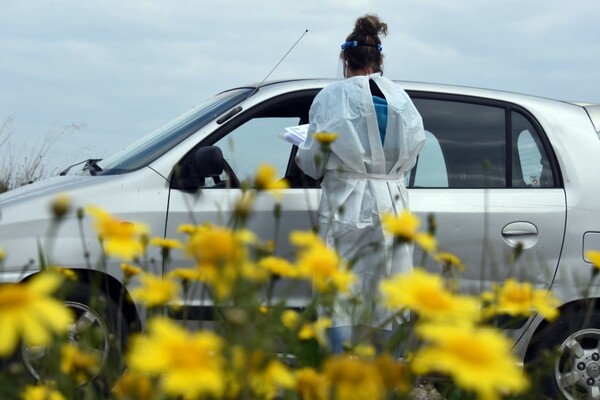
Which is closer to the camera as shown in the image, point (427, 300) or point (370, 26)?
point (427, 300)

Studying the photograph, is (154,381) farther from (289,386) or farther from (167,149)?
(167,149)

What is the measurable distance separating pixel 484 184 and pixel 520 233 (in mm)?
316

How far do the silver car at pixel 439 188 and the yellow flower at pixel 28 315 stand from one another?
3345mm

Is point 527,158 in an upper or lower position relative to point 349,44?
lower

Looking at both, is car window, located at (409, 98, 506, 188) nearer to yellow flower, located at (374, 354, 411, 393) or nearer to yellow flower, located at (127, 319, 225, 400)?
yellow flower, located at (374, 354, 411, 393)

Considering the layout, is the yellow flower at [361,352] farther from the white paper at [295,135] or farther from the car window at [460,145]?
the car window at [460,145]

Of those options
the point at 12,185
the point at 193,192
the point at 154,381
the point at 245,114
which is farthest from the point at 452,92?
the point at 12,185

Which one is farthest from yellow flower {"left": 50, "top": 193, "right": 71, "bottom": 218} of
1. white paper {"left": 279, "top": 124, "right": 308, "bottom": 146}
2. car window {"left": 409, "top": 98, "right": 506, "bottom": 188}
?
car window {"left": 409, "top": 98, "right": 506, "bottom": 188}

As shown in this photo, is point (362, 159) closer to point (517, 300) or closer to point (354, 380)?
point (517, 300)

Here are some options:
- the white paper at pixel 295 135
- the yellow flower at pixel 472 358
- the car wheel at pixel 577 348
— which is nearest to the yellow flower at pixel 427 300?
the yellow flower at pixel 472 358

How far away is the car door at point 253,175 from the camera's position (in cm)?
478

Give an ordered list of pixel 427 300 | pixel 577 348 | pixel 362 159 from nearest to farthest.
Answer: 1. pixel 427 300
2. pixel 362 159
3. pixel 577 348

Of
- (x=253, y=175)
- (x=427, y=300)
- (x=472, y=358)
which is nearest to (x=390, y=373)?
(x=427, y=300)

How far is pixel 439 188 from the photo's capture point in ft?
16.9
